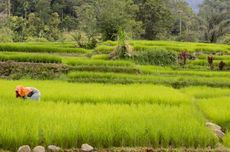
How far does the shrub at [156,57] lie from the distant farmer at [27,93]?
31.2ft

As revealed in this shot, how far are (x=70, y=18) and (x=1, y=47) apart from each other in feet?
64.2

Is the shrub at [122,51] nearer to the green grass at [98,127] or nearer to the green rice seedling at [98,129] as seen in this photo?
the green grass at [98,127]

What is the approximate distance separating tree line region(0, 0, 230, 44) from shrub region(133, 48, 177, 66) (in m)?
6.91

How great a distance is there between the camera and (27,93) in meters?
7.38

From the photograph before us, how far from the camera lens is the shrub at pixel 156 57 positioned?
1662 cm

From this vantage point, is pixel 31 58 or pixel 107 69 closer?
pixel 107 69

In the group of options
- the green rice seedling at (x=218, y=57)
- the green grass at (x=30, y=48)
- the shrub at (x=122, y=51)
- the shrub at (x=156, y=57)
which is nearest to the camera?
the shrub at (x=122, y=51)

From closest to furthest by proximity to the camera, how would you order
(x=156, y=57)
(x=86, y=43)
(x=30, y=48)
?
(x=156, y=57) < (x=30, y=48) < (x=86, y=43)

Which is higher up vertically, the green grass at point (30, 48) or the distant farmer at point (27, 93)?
the green grass at point (30, 48)

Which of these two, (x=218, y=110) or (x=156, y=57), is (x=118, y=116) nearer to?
(x=218, y=110)

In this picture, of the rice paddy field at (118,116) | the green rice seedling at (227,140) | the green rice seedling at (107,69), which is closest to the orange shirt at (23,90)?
the rice paddy field at (118,116)

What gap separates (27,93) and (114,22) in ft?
55.6

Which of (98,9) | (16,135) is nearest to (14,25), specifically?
(98,9)

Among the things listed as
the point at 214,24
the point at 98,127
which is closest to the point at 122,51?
Answer: the point at 98,127
